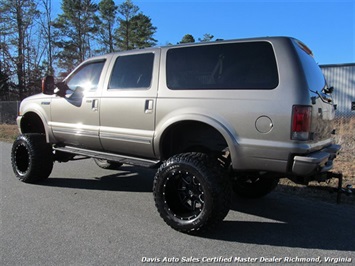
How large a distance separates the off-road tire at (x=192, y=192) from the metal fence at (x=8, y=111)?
20.6m

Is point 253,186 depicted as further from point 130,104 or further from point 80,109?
point 80,109

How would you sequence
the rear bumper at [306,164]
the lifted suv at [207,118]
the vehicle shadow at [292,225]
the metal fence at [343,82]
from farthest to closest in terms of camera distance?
1. the metal fence at [343,82]
2. the vehicle shadow at [292,225]
3. the lifted suv at [207,118]
4. the rear bumper at [306,164]

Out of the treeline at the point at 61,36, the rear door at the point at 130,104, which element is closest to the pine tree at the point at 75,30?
the treeline at the point at 61,36

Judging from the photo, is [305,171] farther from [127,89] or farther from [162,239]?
[127,89]

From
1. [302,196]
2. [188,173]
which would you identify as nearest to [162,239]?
[188,173]

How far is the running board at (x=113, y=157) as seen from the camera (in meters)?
4.48

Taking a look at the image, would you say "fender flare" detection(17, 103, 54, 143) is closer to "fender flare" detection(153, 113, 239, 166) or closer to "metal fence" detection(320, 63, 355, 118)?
"fender flare" detection(153, 113, 239, 166)

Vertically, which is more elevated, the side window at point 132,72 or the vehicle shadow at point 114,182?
the side window at point 132,72

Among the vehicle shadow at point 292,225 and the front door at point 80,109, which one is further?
the front door at point 80,109

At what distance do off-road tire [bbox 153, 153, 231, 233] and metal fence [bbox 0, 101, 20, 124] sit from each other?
20.6 metres

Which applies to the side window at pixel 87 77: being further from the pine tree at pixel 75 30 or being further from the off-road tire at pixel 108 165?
the pine tree at pixel 75 30

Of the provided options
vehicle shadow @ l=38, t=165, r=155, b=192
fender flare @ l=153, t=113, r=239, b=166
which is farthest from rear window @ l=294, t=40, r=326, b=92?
vehicle shadow @ l=38, t=165, r=155, b=192

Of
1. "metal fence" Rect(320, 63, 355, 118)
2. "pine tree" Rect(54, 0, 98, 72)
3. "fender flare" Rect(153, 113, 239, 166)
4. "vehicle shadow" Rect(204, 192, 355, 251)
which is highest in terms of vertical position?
"pine tree" Rect(54, 0, 98, 72)

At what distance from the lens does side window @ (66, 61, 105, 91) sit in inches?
207
